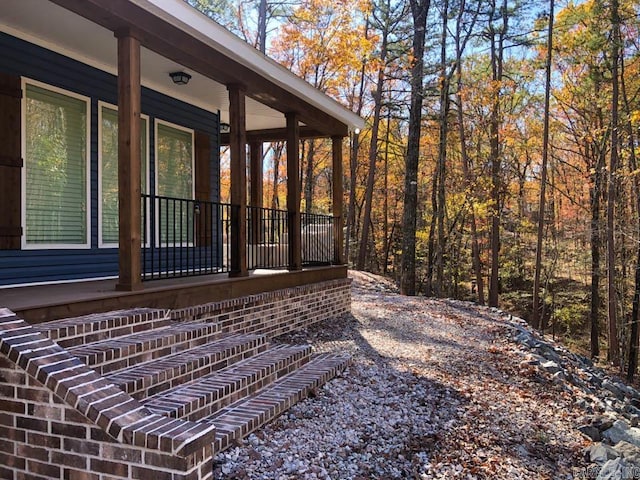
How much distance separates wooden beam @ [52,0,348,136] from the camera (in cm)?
378

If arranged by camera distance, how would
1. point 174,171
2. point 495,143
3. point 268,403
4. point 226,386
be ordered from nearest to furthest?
point 226,386
point 268,403
point 174,171
point 495,143

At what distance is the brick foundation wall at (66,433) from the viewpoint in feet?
6.91

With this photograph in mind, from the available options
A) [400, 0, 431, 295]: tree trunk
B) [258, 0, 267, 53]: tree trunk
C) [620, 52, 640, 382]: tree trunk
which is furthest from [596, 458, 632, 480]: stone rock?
[258, 0, 267, 53]: tree trunk

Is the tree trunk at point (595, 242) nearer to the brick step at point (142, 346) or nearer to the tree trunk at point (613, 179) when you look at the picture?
the tree trunk at point (613, 179)

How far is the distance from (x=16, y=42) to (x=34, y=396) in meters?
3.70

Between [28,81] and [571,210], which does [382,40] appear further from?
[28,81]

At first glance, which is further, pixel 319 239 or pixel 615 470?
pixel 319 239

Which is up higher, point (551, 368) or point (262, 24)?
point (262, 24)

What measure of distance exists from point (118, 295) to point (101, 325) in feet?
1.75

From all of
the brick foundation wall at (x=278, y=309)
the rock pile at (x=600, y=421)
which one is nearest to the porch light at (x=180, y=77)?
the brick foundation wall at (x=278, y=309)

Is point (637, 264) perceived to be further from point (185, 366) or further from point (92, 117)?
point (185, 366)

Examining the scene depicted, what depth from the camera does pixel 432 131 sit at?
63.1 ft

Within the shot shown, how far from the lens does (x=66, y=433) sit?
2.29m

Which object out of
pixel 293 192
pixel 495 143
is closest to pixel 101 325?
pixel 293 192
